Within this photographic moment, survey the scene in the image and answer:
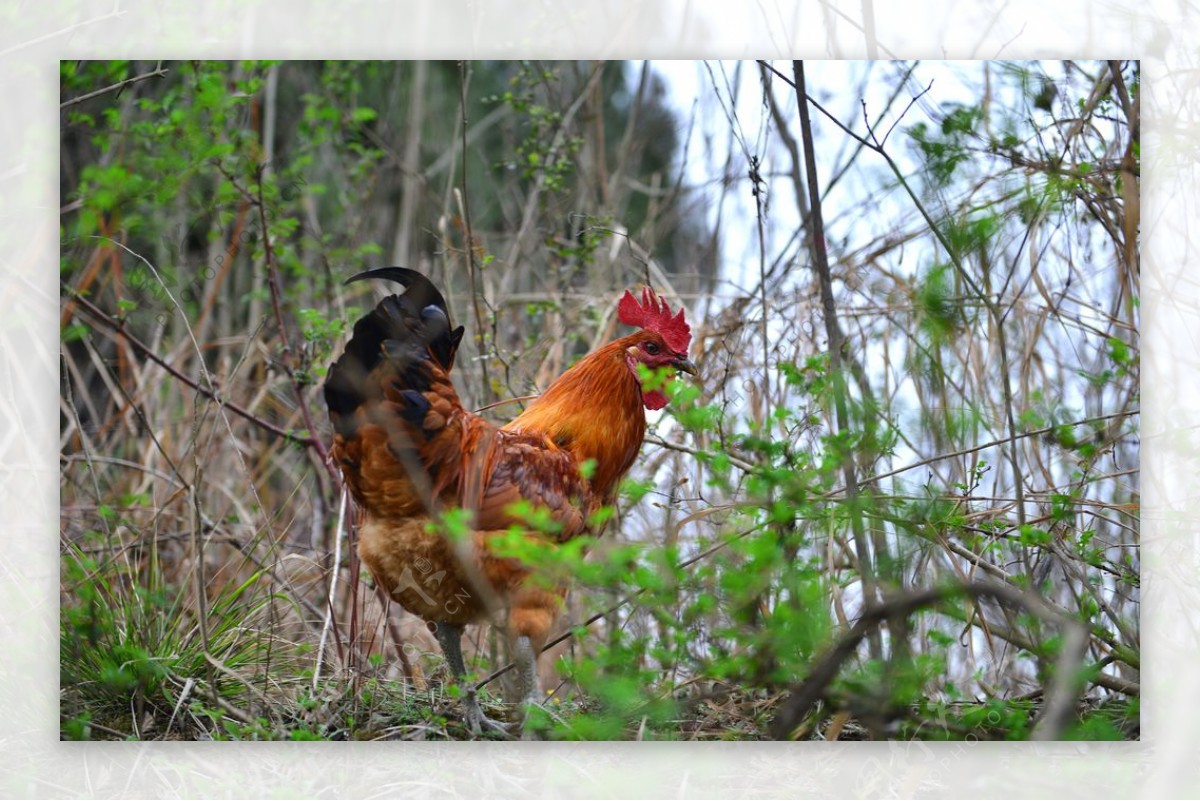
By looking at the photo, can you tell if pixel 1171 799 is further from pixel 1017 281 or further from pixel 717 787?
pixel 1017 281

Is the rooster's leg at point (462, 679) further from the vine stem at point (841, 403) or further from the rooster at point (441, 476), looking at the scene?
the vine stem at point (841, 403)

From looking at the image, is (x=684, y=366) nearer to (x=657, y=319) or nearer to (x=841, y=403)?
(x=657, y=319)

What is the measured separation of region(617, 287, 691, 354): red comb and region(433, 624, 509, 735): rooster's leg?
910mm

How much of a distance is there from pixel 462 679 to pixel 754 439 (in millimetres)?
997

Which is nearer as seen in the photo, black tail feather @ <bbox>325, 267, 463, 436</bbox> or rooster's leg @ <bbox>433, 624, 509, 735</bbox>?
black tail feather @ <bbox>325, 267, 463, 436</bbox>

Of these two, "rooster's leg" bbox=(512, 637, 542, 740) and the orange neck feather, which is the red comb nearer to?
the orange neck feather

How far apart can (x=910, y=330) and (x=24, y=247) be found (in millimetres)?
2382

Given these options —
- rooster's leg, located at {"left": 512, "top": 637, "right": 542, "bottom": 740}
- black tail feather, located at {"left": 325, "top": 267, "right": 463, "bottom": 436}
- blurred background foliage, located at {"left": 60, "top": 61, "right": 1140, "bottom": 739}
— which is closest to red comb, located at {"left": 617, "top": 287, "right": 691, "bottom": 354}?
blurred background foliage, located at {"left": 60, "top": 61, "right": 1140, "bottom": 739}

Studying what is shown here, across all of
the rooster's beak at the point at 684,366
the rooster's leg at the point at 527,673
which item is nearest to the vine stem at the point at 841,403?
the rooster's beak at the point at 684,366

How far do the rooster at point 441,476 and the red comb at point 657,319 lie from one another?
288 mm

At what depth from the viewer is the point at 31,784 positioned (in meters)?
2.73

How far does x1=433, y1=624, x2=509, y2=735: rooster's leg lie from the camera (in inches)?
106

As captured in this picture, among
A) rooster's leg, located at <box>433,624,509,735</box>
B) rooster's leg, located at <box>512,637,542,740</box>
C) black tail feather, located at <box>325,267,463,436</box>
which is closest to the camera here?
black tail feather, located at <box>325,267,463,436</box>

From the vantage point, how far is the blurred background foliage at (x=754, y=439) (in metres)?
2.46
